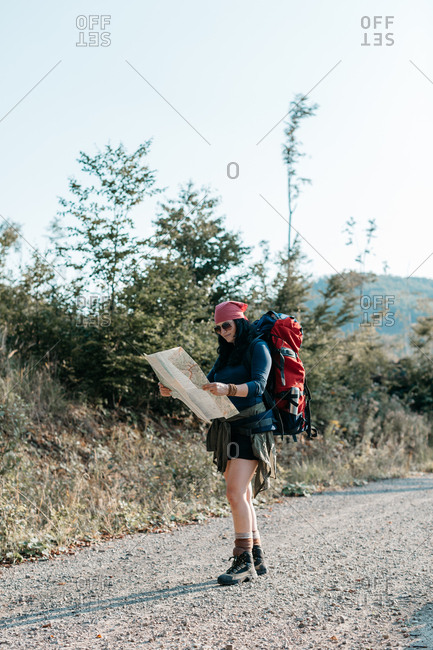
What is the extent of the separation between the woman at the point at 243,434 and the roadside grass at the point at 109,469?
1990mm

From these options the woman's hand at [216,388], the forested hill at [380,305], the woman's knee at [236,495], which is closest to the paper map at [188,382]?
the woman's hand at [216,388]

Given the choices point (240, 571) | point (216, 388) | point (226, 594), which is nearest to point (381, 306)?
point (240, 571)

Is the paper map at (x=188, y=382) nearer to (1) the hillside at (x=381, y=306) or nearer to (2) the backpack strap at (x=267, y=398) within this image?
(2) the backpack strap at (x=267, y=398)

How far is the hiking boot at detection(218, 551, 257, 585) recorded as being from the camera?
183 inches

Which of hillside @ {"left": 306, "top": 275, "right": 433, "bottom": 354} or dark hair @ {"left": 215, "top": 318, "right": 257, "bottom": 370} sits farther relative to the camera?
hillside @ {"left": 306, "top": 275, "right": 433, "bottom": 354}

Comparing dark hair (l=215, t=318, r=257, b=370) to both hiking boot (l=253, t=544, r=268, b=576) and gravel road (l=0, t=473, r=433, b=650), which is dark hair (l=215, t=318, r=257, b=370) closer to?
hiking boot (l=253, t=544, r=268, b=576)

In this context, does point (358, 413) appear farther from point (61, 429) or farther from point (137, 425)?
point (61, 429)

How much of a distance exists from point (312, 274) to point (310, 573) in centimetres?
1314

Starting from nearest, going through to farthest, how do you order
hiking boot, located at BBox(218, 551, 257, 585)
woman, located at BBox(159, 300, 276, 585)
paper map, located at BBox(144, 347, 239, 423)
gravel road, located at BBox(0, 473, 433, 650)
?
1. gravel road, located at BBox(0, 473, 433, 650)
2. paper map, located at BBox(144, 347, 239, 423)
3. hiking boot, located at BBox(218, 551, 257, 585)
4. woman, located at BBox(159, 300, 276, 585)

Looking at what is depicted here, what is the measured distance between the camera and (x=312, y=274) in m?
17.6

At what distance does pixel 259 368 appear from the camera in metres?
4.79

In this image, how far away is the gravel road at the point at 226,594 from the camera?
3607 millimetres

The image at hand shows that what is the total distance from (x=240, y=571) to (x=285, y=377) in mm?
1511

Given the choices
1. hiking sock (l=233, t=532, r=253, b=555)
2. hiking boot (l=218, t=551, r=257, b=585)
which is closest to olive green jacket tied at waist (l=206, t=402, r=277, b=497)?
hiking sock (l=233, t=532, r=253, b=555)
